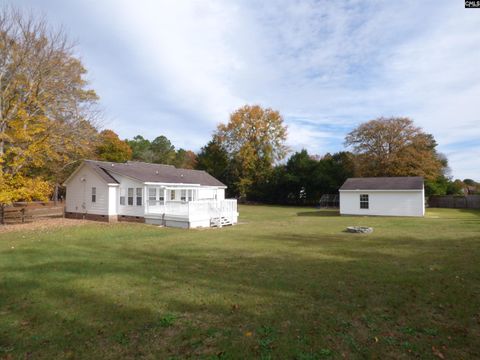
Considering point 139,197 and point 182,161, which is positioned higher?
point 182,161

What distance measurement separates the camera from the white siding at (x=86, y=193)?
2170cm

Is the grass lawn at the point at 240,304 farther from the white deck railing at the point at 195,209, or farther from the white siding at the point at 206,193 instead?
the white siding at the point at 206,193

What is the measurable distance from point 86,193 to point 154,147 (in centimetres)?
4909

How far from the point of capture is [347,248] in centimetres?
1100

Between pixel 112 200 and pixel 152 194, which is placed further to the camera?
pixel 112 200

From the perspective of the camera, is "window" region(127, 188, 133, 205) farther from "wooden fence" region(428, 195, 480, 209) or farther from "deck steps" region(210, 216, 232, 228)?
"wooden fence" region(428, 195, 480, 209)

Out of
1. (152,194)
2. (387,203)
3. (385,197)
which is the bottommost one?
(387,203)

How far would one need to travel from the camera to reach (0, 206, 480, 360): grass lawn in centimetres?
395

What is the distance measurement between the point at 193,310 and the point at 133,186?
1742 centimetres

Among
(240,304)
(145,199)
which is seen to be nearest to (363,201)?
(145,199)

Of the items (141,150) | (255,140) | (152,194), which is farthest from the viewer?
(141,150)

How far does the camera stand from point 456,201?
1560 inches

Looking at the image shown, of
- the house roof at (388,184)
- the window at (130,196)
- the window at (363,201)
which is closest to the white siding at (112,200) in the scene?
the window at (130,196)

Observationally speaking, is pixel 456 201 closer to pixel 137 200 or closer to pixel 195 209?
pixel 195 209
